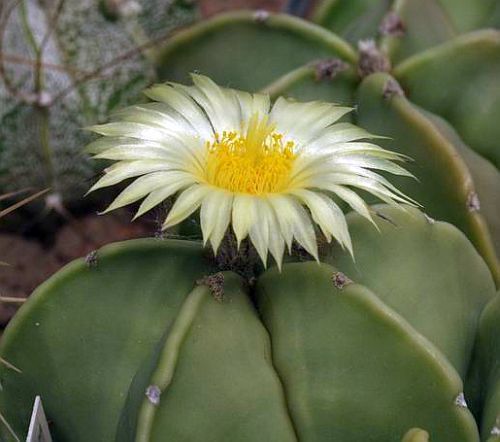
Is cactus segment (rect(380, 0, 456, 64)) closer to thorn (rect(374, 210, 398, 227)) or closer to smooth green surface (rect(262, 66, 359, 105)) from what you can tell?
smooth green surface (rect(262, 66, 359, 105))

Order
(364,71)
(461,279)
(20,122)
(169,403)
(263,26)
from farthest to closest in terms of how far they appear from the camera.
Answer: (20,122) < (263,26) < (364,71) < (461,279) < (169,403)

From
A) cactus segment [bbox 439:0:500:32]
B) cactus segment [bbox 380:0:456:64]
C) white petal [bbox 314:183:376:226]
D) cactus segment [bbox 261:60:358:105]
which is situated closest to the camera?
white petal [bbox 314:183:376:226]

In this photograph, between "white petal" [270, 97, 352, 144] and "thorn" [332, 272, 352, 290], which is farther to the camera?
"white petal" [270, 97, 352, 144]

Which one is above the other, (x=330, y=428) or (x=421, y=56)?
(x=421, y=56)

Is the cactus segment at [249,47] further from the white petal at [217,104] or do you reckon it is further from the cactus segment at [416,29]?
the white petal at [217,104]

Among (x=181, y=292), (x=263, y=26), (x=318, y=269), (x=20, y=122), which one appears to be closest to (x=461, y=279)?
(x=318, y=269)

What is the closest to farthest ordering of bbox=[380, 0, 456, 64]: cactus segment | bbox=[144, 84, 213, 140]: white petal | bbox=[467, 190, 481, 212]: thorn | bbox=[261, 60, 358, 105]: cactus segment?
bbox=[144, 84, 213, 140]: white petal
bbox=[467, 190, 481, 212]: thorn
bbox=[261, 60, 358, 105]: cactus segment
bbox=[380, 0, 456, 64]: cactus segment

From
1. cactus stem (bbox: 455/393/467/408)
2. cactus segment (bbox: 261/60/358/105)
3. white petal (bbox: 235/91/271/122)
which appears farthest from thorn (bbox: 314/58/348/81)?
cactus stem (bbox: 455/393/467/408)

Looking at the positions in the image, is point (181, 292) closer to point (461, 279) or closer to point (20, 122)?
point (461, 279)
